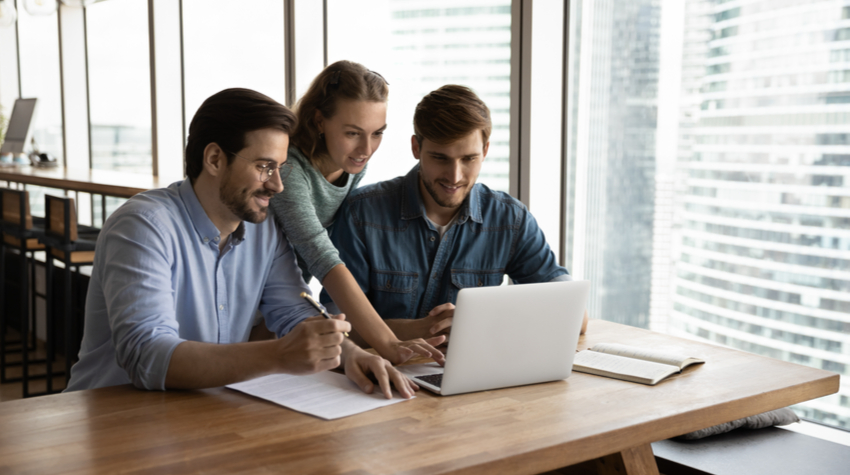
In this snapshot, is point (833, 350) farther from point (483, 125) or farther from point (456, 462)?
point (456, 462)

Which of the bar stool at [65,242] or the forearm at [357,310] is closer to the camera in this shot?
the forearm at [357,310]

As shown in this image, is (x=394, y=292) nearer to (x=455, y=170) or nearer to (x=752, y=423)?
(x=455, y=170)

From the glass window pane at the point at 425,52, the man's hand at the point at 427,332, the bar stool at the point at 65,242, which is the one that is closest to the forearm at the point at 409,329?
the man's hand at the point at 427,332

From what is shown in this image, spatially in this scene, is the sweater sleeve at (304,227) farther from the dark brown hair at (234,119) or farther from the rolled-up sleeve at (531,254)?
the rolled-up sleeve at (531,254)

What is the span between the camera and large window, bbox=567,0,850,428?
220 centimetres

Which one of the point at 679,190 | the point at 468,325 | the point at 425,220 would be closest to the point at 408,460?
the point at 468,325

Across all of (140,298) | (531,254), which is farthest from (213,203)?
(531,254)

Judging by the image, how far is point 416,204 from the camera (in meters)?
2.11

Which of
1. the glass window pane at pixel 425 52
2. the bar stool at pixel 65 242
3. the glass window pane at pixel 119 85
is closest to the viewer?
the glass window pane at pixel 425 52

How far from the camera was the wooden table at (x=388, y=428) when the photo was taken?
110 cm

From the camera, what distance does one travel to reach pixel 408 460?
111 cm

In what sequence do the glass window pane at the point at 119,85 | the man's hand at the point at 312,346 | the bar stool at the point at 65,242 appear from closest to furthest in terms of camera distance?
the man's hand at the point at 312,346 < the bar stool at the point at 65,242 < the glass window pane at the point at 119,85

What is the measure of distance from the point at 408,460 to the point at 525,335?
45 cm

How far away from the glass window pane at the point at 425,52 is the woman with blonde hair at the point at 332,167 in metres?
0.83
